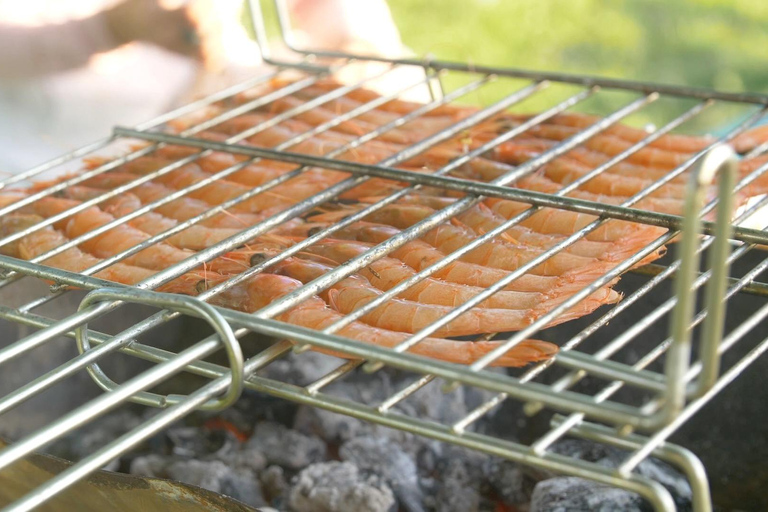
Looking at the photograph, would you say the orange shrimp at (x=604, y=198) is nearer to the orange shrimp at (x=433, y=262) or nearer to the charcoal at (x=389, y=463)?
the orange shrimp at (x=433, y=262)

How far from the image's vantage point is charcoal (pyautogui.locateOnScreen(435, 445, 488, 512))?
71.8 inches

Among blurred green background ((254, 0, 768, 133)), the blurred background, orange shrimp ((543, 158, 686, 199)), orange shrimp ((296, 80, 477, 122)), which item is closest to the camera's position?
orange shrimp ((543, 158, 686, 199))

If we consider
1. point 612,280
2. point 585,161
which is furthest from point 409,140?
point 612,280

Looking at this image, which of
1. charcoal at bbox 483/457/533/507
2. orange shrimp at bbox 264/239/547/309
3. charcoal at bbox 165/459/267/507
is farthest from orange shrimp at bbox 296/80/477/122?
Answer: charcoal at bbox 165/459/267/507

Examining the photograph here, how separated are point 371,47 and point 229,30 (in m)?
0.78

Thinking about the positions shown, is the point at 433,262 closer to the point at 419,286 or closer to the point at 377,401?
the point at 419,286

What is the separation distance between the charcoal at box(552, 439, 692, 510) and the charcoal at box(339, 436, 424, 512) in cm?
30

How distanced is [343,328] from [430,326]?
0.18 metres

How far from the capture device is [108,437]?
212cm

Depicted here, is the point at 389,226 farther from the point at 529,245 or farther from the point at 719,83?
the point at 719,83

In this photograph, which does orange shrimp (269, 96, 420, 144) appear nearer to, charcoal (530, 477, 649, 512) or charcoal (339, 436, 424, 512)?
charcoal (339, 436, 424, 512)

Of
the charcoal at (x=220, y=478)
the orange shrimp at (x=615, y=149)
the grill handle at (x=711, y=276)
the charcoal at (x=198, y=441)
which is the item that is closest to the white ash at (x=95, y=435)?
the charcoal at (x=198, y=441)

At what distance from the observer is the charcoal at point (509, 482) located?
1.83 m

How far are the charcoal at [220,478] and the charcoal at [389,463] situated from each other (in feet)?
0.67
